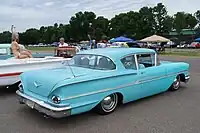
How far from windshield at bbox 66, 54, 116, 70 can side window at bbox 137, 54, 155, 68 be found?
89 cm

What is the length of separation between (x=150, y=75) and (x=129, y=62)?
26.4 inches

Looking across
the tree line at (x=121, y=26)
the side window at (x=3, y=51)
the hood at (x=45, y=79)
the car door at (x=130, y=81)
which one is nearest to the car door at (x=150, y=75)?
the car door at (x=130, y=81)

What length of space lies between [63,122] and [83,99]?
62 cm

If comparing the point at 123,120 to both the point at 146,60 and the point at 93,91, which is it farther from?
the point at 146,60

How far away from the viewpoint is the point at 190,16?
270 ft

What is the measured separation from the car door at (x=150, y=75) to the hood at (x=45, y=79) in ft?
4.50

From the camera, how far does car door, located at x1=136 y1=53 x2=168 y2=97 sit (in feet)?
18.2

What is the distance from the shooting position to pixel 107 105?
486 cm

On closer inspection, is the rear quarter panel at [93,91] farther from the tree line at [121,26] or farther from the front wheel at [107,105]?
the tree line at [121,26]

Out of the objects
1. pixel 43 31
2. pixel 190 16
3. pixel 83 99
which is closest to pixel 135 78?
pixel 83 99

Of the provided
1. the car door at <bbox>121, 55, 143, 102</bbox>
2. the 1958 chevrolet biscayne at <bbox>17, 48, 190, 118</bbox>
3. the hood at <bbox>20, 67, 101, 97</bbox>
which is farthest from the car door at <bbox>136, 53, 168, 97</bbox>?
the hood at <bbox>20, 67, 101, 97</bbox>

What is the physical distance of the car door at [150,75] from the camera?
18.2ft

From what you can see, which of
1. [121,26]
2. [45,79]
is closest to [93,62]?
[45,79]

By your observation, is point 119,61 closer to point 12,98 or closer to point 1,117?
point 1,117
